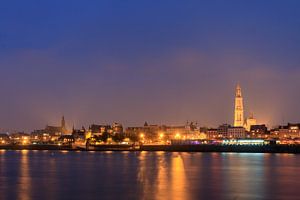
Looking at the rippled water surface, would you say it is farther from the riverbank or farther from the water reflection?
the riverbank

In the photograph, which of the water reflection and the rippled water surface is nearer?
the water reflection

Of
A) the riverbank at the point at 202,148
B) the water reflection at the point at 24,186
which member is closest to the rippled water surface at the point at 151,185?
the water reflection at the point at 24,186

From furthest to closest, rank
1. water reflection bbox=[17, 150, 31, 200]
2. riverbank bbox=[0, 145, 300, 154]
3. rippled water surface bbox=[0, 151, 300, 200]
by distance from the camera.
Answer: riverbank bbox=[0, 145, 300, 154], rippled water surface bbox=[0, 151, 300, 200], water reflection bbox=[17, 150, 31, 200]

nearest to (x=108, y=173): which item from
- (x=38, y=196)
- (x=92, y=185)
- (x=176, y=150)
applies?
(x=92, y=185)

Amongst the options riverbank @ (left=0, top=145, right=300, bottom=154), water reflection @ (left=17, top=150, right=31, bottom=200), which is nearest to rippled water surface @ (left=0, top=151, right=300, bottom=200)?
water reflection @ (left=17, top=150, right=31, bottom=200)

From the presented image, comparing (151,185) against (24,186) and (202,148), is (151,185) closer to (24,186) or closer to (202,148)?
(24,186)

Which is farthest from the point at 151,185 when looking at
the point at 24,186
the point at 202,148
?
the point at 202,148

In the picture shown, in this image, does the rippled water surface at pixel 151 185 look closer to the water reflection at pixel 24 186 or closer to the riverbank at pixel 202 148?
the water reflection at pixel 24 186

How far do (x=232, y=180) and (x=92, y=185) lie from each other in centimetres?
1140

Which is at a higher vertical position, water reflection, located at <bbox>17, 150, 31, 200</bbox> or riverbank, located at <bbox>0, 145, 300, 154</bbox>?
riverbank, located at <bbox>0, 145, 300, 154</bbox>

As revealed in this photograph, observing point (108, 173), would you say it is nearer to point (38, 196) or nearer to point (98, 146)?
point (38, 196)

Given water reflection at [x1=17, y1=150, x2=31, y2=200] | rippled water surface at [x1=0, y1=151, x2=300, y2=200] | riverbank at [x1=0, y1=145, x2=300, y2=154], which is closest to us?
water reflection at [x1=17, y1=150, x2=31, y2=200]

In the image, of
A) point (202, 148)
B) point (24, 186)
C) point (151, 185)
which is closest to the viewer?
point (151, 185)

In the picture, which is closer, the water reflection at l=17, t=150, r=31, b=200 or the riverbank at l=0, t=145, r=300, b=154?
the water reflection at l=17, t=150, r=31, b=200
